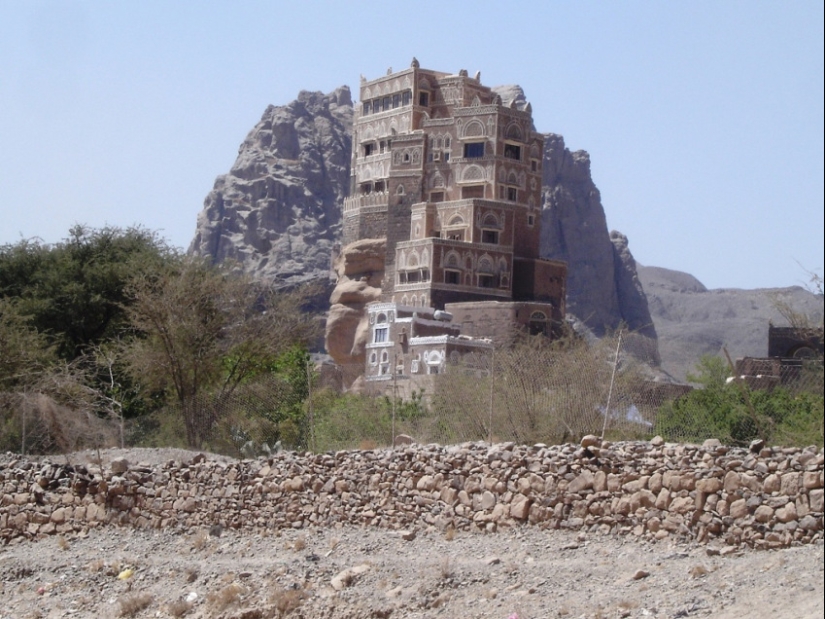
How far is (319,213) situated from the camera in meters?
147

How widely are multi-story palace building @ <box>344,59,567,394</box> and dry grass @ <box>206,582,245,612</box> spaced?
4499 centimetres

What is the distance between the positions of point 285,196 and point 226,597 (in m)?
132

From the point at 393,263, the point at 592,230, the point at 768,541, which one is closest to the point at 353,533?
the point at 768,541

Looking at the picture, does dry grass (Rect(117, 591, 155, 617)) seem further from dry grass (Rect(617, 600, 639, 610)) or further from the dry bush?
the dry bush

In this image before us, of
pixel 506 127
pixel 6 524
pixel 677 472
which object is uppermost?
pixel 506 127

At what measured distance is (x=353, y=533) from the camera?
62.0 ft

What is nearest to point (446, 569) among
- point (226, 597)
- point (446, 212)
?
point (226, 597)

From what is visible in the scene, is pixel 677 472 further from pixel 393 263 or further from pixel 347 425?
pixel 393 263

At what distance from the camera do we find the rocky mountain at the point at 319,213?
143 metres

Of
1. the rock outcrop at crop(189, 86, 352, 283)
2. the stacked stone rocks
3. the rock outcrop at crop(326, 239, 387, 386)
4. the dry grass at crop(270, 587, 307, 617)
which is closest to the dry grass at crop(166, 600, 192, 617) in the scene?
the dry grass at crop(270, 587, 307, 617)

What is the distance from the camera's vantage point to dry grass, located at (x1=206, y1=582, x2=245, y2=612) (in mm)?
16734

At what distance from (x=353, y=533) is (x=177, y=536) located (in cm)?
421

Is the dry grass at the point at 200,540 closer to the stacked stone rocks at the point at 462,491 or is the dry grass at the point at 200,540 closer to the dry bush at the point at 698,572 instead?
the stacked stone rocks at the point at 462,491

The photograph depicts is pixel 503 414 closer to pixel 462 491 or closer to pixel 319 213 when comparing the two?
pixel 462 491
